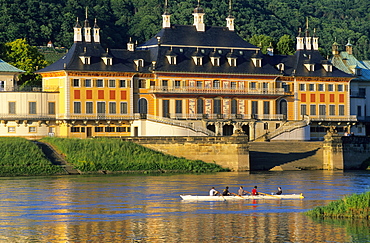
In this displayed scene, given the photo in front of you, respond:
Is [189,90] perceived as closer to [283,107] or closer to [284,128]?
[284,128]

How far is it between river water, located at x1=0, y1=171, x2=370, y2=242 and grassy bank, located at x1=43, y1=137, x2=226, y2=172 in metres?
3.62

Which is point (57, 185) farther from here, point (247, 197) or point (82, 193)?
point (247, 197)

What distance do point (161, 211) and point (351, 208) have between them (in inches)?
475

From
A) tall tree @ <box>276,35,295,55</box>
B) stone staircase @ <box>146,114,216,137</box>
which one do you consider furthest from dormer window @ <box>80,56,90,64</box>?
tall tree @ <box>276,35,295,55</box>

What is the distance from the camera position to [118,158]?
93.4 metres

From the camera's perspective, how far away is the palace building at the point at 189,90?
107 m

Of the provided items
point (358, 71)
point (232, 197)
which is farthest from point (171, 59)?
point (232, 197)

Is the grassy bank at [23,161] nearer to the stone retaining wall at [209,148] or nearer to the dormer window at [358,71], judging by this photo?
the stone retaining wall at [209,148]

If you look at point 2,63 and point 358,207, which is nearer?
point 358,207

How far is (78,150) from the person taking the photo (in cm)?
9350

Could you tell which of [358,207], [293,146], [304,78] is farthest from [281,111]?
[358,207]

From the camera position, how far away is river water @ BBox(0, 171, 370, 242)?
55125 millimetres

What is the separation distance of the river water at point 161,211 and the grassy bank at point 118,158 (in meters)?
3.62

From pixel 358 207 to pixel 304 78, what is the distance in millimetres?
58732
